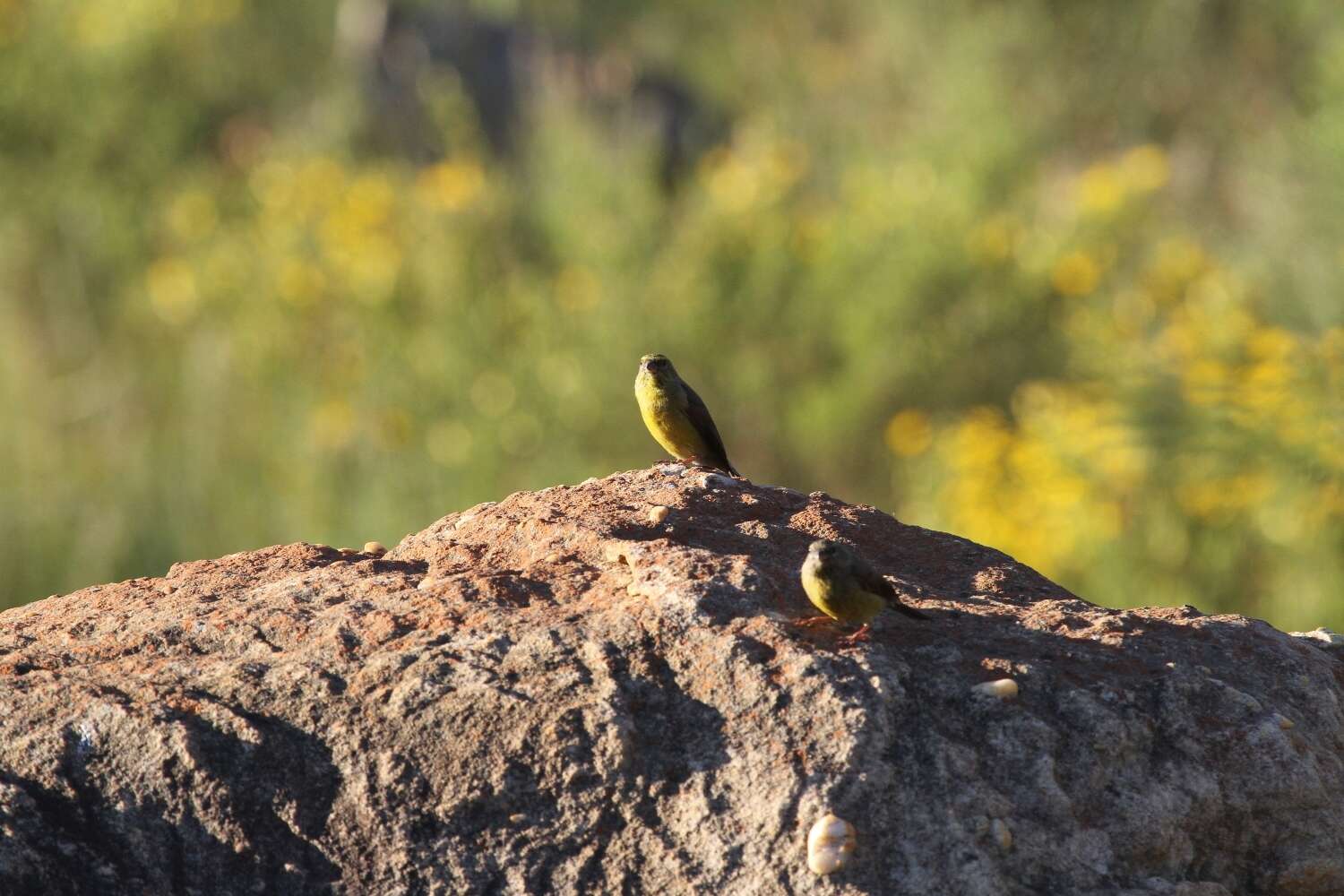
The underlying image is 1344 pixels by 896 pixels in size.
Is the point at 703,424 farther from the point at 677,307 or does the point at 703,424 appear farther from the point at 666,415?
the point at 677,307

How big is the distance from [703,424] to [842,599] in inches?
86.6

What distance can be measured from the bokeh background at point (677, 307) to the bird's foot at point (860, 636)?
206 inches

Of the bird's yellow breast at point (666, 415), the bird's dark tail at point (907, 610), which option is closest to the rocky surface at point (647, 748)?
the bird's dark tail at point (907, 610)

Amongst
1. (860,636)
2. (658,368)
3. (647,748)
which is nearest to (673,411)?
(658,368)

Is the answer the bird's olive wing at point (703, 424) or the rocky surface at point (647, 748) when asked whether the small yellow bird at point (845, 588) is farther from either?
the bird's olive wing at point (703, 424)

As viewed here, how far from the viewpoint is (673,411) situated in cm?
508

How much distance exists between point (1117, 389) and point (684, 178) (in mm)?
6130

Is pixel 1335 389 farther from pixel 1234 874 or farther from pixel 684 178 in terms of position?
pixel 684 178

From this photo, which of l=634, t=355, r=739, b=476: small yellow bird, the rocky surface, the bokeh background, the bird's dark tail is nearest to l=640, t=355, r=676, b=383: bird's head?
l=634, t=355, r=739, b=476: small yellow bird

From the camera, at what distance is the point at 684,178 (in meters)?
13.8

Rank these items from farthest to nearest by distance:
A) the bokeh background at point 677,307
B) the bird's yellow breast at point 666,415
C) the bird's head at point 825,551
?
1. the bokeh background at point 677,307
2. the bird's yellow breast at point 666,415
3. the bird's head at point 825,551

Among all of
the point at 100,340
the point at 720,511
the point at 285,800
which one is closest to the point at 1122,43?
the point at 100,340

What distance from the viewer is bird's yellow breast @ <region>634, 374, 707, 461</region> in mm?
5066

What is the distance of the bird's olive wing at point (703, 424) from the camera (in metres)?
5.09
